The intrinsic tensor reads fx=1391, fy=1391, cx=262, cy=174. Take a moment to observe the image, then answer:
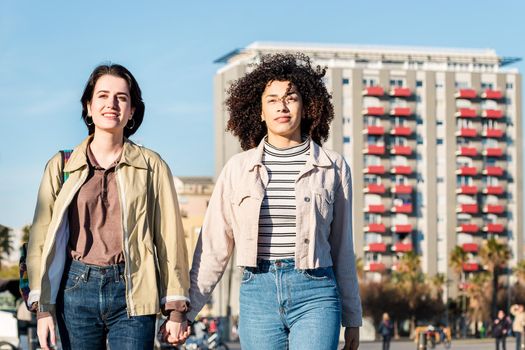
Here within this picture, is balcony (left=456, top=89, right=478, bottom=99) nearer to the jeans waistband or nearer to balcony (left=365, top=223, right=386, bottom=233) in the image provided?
balcony (left=365, top=223, right=386, bottom=233)

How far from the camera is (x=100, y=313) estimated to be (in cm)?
641

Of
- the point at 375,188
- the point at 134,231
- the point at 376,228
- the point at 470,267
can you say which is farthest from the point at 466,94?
the point at 134,231

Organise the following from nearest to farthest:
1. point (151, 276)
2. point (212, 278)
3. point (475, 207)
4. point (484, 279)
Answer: point (151, 276)
point (212, 278)
point (484, 279)
point (475, 207)

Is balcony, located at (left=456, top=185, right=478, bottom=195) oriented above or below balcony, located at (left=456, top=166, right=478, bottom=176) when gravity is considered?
below

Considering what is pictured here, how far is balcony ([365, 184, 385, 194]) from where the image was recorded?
160m

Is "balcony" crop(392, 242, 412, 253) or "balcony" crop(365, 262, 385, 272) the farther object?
"balcony" crop(392, 242, 412, 253)

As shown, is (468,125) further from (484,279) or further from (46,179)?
(46,179)

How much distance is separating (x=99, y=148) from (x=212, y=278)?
2.91 ft

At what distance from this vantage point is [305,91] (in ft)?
23.9

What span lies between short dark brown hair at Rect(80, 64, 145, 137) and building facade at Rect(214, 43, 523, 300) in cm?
15029

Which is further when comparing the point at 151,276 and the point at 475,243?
the point at 475,243

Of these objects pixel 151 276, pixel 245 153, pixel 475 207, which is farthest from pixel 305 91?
pixel 475 207

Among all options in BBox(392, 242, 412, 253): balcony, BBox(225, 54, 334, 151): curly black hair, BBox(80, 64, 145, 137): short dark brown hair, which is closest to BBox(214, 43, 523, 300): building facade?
BBox(392, 242, 412, 253): balcony

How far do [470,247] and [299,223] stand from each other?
159666 mm
